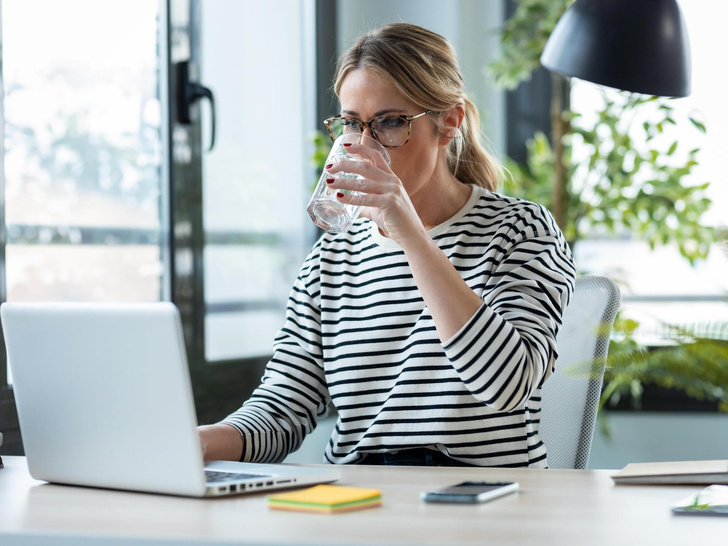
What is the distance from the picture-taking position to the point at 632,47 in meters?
1.44

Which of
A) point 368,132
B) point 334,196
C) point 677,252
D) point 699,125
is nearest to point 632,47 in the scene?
point 368,132

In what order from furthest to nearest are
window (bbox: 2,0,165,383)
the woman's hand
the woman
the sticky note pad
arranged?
1. window (bbox: 2,0,165,383)
2. the woman
3. the woman's hand
4. the sticky note pad

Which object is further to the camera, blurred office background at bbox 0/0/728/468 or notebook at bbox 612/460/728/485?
blurred office background at bbox 0/0/728/468

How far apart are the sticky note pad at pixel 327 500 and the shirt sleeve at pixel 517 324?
0.29 m

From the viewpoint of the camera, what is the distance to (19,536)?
889mm

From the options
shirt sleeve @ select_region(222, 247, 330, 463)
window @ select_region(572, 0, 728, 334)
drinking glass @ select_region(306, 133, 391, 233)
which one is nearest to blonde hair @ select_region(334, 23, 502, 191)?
drinking glass @ select_region(306, 133, 391, 233)

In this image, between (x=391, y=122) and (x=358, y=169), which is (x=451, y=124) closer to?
(x=391, y=122)

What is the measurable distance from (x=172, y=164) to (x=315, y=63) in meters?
0.91

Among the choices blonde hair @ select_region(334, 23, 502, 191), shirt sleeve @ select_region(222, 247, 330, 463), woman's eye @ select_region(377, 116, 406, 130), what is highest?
blonde hair @ select_region(334, 23, 502, 191)

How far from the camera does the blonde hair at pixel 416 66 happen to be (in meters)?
1.49

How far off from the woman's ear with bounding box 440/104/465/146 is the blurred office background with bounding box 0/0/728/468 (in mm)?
512

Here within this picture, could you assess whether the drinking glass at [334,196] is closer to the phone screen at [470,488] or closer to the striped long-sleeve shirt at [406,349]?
the striped long-sleeve shirt at [406,349]

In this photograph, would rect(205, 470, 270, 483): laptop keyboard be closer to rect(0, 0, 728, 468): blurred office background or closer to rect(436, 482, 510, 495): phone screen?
rect(436, 482, 510, 495): phone screen

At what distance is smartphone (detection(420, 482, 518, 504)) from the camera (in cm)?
98
